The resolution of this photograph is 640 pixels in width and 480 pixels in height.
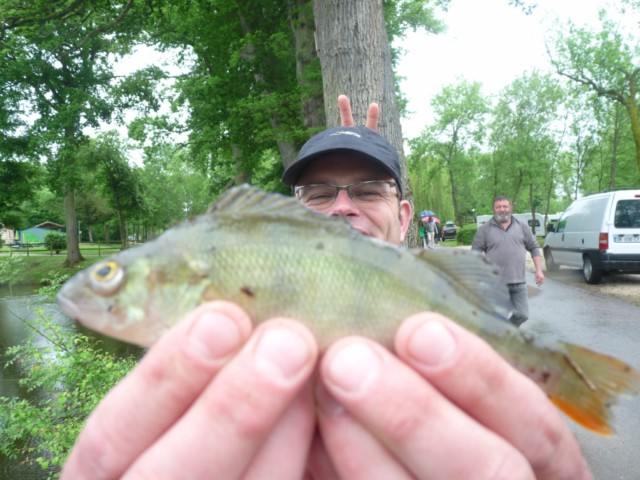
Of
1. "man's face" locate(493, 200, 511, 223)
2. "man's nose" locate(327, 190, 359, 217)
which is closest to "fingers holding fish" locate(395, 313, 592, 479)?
"man's nose" locate(327, 190, 359, 217)

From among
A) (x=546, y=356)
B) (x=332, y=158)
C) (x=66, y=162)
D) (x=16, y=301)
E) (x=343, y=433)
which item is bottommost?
(x=16, y=301)

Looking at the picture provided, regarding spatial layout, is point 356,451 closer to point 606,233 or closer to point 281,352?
point 281,352

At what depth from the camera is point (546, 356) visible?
1.71 m

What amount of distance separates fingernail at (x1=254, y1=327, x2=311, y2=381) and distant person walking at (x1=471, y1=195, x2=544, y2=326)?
772 centimetres

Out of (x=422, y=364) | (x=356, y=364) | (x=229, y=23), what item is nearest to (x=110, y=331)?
(x=356, y=364)

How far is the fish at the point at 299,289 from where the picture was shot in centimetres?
156

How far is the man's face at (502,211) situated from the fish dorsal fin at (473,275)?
7.57 meters

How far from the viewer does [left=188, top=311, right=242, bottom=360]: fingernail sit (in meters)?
1.38

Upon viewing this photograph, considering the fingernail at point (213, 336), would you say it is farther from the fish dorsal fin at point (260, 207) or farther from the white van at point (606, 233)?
the white van at point (606, 233)

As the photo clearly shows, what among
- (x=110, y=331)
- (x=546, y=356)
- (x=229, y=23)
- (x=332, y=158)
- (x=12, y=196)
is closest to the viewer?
(x=110, y=331)

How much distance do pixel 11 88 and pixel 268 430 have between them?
90.2 feet

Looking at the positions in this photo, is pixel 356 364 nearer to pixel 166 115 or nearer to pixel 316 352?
pixel 316 352

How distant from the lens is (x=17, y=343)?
1245 cm

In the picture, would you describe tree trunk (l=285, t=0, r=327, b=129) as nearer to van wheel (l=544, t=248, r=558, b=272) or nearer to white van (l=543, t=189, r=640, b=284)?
white van (l=543, t=189, r=640, b=284)
